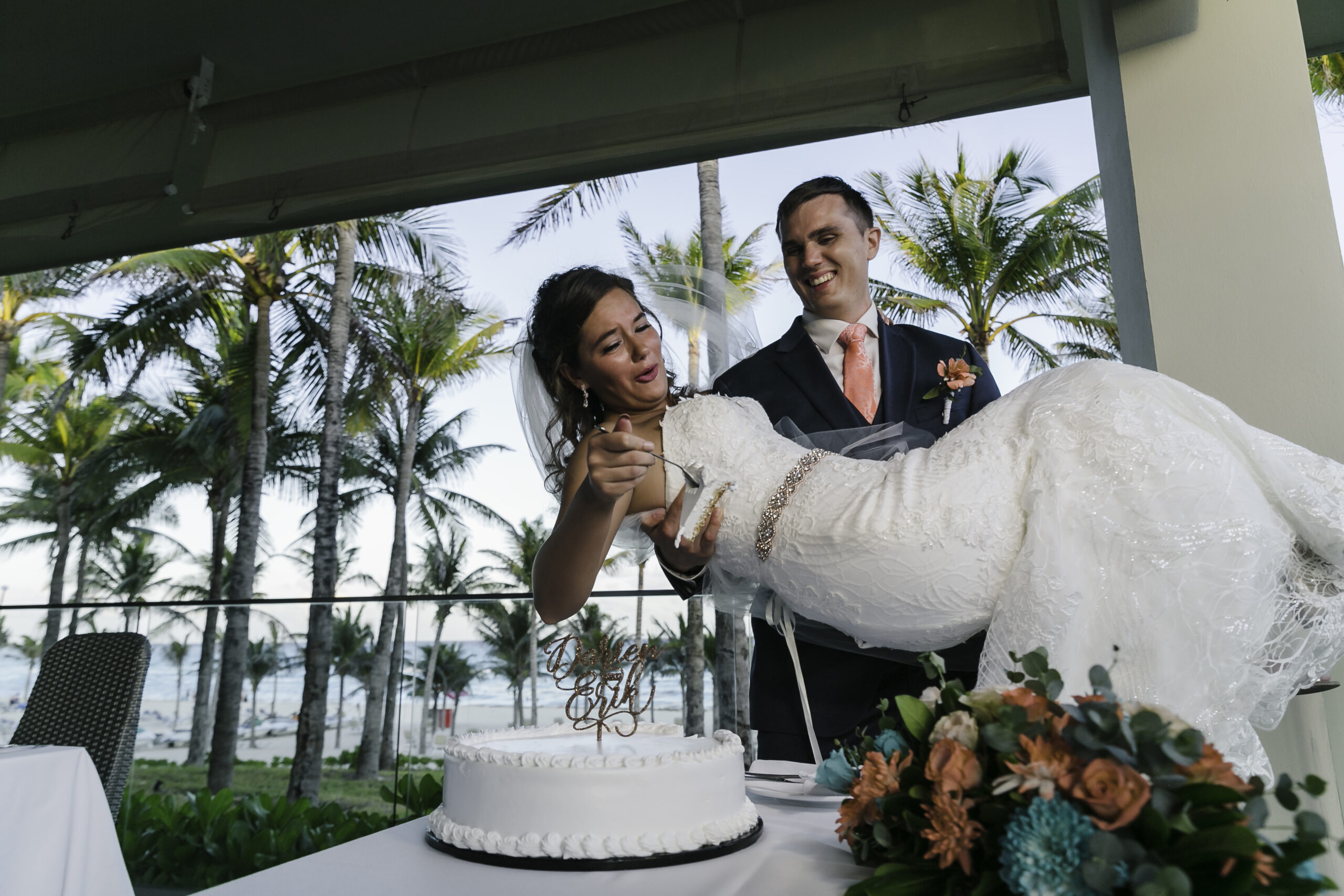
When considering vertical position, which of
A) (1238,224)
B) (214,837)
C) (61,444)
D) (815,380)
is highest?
(61,444)

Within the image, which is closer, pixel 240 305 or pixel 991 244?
pixel 991 244

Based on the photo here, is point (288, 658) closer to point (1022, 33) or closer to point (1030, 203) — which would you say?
point (1030, 203)

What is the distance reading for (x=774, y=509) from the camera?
5.27 ft

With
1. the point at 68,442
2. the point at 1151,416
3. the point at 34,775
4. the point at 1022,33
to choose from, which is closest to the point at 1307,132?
the point at 1022,33

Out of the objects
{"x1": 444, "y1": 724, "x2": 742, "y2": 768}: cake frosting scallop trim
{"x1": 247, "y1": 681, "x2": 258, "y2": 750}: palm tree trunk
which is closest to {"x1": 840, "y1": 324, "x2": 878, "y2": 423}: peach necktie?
{"x1": 444, "y1": 724, "x2": 742, "y2": 768}: cake frosting scallop trim

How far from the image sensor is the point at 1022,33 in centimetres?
367

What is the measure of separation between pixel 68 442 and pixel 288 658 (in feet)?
26.2

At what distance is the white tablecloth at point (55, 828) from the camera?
220 centimetres

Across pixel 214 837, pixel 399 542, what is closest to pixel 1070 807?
pixel 214 837

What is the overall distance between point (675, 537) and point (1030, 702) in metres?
1.07

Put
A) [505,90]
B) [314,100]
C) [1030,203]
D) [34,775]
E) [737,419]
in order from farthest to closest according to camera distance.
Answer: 1. [1030,203]
2. [314,100]
3. [505,90]
4. [34,775]
5. [737,419]

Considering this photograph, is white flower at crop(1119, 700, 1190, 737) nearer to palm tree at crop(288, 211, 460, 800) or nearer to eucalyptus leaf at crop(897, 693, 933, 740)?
eucalyptus leaf at crop(897, 693, 933, 740)

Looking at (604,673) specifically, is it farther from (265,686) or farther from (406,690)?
(265,686)

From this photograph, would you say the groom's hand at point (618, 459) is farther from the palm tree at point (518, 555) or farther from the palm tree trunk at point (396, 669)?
the palm tree at point (518, 555)
